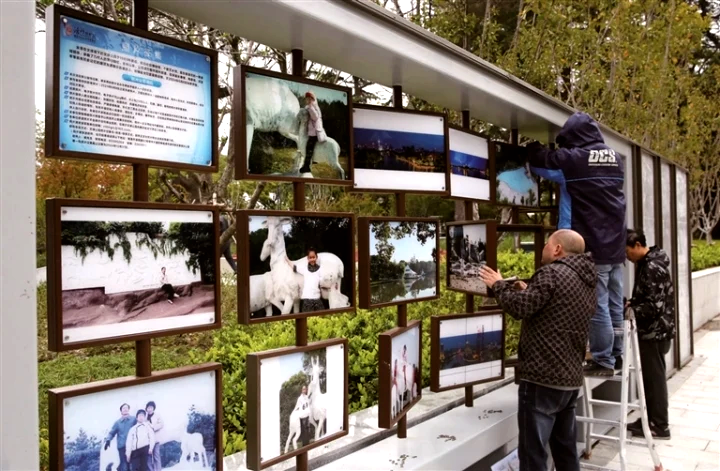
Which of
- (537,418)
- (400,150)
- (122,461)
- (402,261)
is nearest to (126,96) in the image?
(122,461)

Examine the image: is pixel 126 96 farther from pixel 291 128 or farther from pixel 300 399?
pixel 300 399

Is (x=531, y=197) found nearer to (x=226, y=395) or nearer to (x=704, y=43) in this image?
(x=226, y=395)

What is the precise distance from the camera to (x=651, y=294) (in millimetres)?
5574

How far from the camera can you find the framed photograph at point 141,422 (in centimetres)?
187

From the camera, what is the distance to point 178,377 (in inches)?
84.4

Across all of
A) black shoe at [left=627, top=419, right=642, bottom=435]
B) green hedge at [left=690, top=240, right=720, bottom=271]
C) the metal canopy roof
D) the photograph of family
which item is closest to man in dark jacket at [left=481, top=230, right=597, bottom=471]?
the metal canopy roof

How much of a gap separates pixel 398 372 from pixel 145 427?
5.08 feet

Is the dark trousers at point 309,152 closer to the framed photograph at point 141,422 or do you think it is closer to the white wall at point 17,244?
the framed photograph at point 141,422

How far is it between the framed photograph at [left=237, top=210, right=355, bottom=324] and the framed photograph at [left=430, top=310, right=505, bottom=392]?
1.20 metres

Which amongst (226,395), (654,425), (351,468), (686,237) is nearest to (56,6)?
(351,468)

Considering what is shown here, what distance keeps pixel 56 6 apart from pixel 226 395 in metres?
2.97

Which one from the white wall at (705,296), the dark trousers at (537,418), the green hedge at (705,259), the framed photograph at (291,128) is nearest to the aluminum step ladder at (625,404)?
the dark trousers at (537,418)

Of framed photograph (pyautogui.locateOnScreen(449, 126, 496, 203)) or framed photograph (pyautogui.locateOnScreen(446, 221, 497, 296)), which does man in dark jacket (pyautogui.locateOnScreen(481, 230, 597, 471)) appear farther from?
framed photograph (pyautogui.locateOnScreen(449, 126, 496, 203))

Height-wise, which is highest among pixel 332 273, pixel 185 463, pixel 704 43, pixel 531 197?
pixel 704 43
